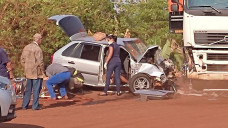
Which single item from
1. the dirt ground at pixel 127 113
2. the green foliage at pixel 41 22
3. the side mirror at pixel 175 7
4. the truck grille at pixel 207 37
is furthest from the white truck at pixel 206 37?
the green foliage at pixel 41 22

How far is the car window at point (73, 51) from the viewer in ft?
Answer: 57.6

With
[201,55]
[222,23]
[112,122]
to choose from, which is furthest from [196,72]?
[112,122]

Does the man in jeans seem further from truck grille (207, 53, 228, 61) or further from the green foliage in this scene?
the green foliage

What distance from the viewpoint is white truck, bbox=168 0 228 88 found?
53.2 ft

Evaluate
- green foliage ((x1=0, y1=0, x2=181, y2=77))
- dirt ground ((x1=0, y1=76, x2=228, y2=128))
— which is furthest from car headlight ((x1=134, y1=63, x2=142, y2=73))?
green foliage ((x1=0, y1=0, x2=181, y2=77))

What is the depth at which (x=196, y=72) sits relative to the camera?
637 inches

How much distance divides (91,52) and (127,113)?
494cm

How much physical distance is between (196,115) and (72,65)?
594 cm

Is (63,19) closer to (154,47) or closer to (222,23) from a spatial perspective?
(154,47)

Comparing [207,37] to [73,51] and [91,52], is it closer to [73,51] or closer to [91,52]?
[91,52]

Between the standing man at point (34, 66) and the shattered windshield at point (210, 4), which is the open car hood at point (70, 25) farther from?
the shattered windshield at point (210, 4)

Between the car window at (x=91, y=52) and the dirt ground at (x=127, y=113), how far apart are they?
1.27 metres

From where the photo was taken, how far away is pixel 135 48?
17750 millimetres

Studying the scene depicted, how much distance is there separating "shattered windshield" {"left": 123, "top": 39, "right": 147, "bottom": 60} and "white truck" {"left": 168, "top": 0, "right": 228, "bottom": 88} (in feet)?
5.26
